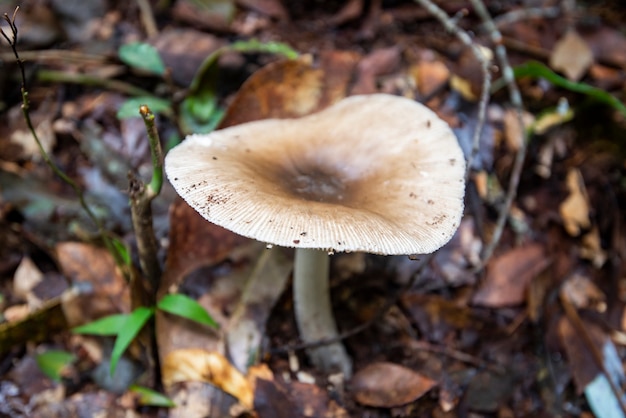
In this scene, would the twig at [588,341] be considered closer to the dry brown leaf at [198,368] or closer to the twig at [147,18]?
the dry brown leaf at [198,368]

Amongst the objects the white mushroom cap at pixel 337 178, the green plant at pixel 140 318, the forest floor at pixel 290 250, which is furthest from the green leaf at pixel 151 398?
the white mushroom cap at pixel 337 178

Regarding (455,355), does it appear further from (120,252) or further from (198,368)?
(120,252)

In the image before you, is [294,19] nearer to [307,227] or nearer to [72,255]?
[72,255]

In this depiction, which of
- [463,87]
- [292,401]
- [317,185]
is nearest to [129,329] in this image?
[292,401]

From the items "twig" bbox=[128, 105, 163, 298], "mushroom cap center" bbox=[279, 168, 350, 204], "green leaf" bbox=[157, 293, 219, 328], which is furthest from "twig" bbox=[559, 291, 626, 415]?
"twig" bbox=[128, 105, 163, 298]

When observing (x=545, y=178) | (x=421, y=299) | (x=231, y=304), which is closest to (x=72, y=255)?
(x=231, y=304)

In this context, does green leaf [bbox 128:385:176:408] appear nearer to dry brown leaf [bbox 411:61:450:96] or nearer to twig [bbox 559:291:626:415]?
twig [bbox 559:291:626:415]
